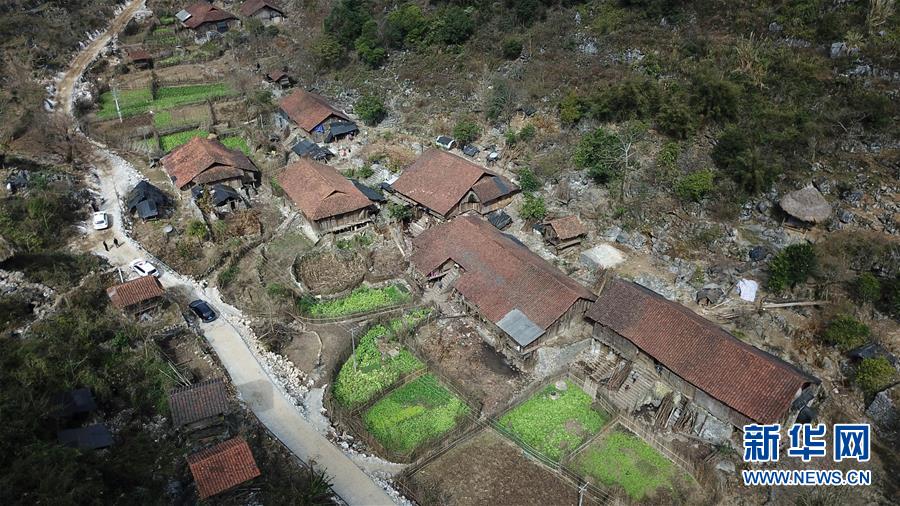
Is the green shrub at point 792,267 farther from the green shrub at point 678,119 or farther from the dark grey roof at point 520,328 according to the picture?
the dark grey roof at point 520,328

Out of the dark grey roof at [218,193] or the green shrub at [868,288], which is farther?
the dark grey roof at [218,193]

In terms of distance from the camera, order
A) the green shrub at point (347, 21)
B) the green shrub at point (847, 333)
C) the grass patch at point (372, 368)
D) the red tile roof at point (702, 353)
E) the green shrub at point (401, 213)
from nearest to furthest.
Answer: the red tile roof at point (702, 353) → the green shrub at point (847, 333) → the grass patch at point (372, 368) → the green shrub at point (401, 213) → the green shrub at point (347, 21)

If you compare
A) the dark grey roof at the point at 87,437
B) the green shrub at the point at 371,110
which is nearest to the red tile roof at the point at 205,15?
the green shrub at the point at 371,110

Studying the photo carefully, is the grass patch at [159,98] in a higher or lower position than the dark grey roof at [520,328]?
lower

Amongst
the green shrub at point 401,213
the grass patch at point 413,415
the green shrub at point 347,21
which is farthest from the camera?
the green shrub at point 347,21

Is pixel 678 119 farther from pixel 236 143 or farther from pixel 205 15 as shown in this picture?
pixel 205 15

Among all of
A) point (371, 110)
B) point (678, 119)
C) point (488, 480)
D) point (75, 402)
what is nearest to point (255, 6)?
point (371, 110)

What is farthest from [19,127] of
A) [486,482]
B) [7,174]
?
[486,482]
